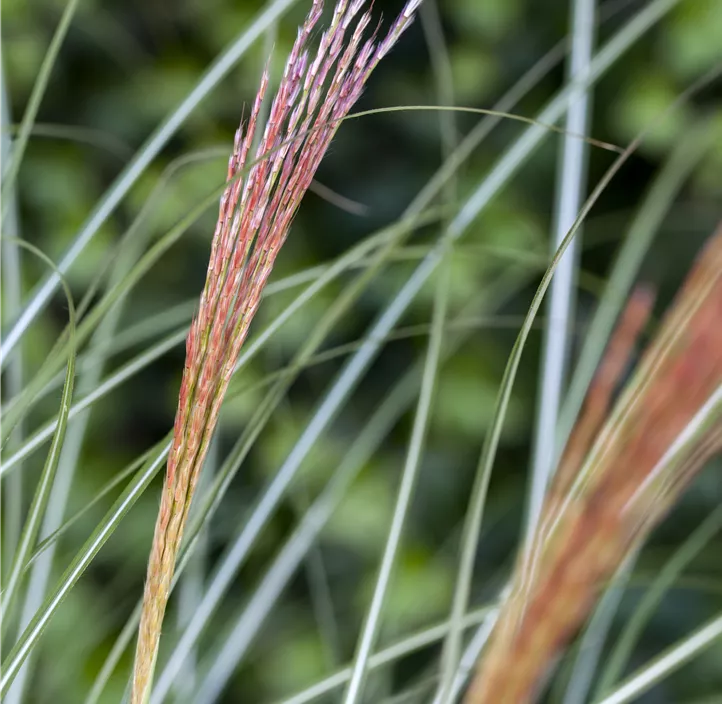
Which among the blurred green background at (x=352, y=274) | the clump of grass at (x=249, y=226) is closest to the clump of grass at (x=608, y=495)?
the clump of grass at (x=249, y=226)

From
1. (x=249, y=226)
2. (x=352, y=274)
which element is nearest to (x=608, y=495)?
(x=249, y=226)

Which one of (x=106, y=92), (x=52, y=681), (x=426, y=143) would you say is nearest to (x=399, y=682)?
(x=52, y=681)

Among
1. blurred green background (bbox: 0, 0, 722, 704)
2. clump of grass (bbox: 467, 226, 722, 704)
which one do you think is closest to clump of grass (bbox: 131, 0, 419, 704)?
clump of grass (bbox: 467, 226, 722, 704)

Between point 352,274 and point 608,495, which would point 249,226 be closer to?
point 608,495

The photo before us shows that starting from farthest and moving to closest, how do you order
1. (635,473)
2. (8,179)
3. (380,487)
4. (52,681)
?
(380,487)
(52,681)
(8,179)
(635,473)

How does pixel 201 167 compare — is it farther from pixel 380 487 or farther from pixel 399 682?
pixel 399 682

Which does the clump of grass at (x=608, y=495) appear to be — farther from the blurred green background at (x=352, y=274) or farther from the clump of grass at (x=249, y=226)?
the blurred green background at (x=352, y=274)
